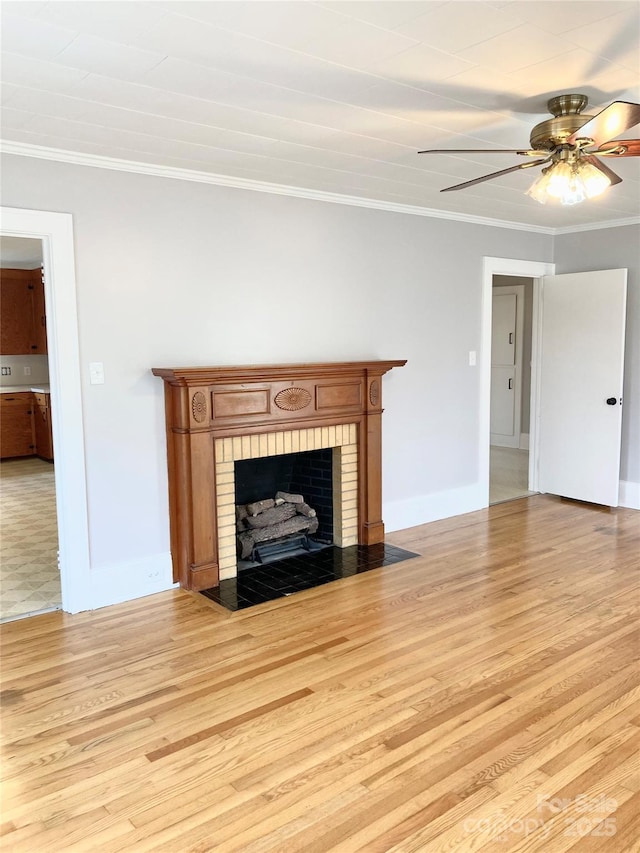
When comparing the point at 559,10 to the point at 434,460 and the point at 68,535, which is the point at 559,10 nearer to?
the point at 68,535

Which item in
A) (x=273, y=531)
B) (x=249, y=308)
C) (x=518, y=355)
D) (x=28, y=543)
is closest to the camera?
(x=249, y=308)

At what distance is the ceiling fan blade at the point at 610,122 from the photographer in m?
2.09

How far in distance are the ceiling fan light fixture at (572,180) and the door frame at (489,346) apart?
266 cm

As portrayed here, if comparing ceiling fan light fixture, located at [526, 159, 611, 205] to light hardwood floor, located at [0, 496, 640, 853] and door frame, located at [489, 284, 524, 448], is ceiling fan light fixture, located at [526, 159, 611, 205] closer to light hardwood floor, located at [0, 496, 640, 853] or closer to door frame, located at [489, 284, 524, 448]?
light hardwood floor, located at [0, 496, 640, 853]

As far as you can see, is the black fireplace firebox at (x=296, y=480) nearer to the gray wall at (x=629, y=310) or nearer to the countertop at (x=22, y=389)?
the gray wall at (x=629, y=310)

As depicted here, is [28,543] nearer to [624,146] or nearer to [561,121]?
[561,121]

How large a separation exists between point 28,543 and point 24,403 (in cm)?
365

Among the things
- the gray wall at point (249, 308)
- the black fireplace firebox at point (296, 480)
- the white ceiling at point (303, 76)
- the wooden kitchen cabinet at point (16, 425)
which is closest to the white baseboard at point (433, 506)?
the gray wall at point (249, 308)

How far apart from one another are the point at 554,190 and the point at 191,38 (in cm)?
149

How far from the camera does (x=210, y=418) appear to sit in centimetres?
372

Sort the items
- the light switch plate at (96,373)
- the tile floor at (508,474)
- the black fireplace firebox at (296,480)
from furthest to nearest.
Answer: the tile floor at (508,474), the black fireplace firebox at (296,480), the light switch plate at (96,373)

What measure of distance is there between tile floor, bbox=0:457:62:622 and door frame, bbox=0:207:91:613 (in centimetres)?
30

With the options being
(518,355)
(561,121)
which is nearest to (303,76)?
(561,121)

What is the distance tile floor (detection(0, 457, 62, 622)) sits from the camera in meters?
3.68
